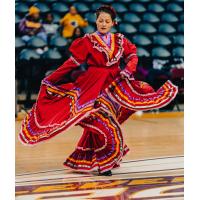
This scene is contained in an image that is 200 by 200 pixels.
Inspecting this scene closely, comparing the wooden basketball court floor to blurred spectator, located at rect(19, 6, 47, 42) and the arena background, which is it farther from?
blurred spectator, located at rect(19, 6, 47, 42)

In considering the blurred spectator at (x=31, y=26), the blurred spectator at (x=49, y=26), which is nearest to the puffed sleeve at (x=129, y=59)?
the blurred spectator at (x=31, y=26)

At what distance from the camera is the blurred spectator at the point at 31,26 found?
9695 millimetres

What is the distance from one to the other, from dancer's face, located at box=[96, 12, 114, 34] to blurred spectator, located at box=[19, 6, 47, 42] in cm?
523

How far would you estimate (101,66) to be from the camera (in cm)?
455

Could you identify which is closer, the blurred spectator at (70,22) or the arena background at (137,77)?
the arena background at (137,77)

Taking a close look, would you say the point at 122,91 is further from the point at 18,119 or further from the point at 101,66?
the point at 18,119

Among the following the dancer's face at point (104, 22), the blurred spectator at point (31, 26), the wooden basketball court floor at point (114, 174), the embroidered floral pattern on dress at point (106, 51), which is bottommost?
the wooden basketball court floor at point (114, 174)

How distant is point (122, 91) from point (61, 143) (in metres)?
2.04

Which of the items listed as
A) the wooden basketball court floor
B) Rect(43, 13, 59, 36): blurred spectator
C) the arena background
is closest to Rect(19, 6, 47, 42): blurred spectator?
the arena background

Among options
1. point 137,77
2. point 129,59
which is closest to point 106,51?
point 129,59

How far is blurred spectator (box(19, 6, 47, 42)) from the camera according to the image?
31.8 ft

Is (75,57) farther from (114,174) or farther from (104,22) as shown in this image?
(114,174)

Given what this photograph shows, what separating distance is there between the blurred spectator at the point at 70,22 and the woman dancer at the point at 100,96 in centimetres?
527

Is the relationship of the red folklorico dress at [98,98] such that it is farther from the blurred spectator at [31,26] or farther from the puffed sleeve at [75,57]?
the blurred spectator at [31,26]
